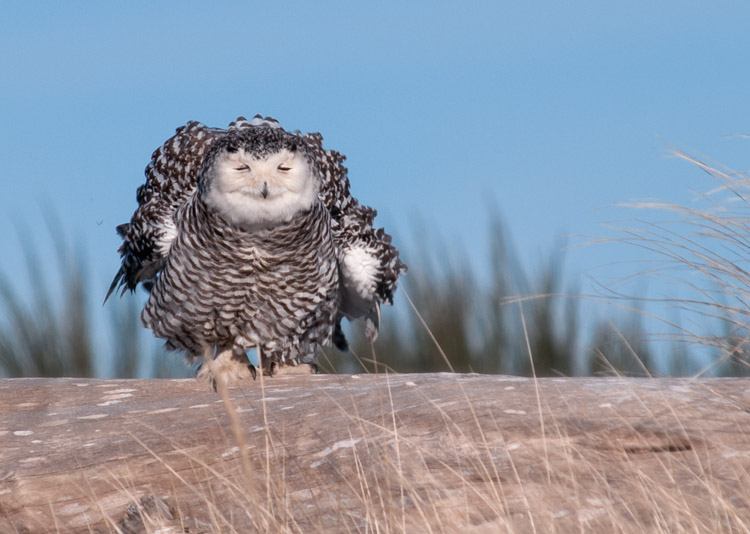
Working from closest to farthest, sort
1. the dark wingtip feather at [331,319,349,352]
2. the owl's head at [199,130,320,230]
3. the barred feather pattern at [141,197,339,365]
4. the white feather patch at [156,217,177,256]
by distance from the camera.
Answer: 1. the owl's head at [199,130,320,230]
2. the barred feather pattern at [141,197,339,365]
3. the white feather patch at [156,217,177,256]
4. the dark wingtip feather at [331,319,349,352]

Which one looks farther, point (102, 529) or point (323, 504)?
point (102, 529)

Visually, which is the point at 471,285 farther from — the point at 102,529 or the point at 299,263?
the point at 102,529

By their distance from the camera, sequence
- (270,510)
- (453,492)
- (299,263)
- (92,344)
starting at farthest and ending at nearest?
(92,344)
(299,263)
(453,492)
(270,510)

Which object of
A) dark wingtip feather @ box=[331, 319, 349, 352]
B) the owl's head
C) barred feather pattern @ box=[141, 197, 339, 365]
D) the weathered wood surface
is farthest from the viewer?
dark wingtip feather @ box=[331, 319, 349, 352]

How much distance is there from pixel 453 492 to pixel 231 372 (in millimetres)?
1698

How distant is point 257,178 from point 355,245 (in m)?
0.88

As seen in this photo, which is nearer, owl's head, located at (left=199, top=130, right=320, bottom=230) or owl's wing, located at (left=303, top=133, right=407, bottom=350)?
owl's head, located at (left=199, top=130, right=320, bottom=230)

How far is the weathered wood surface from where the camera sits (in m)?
2.73

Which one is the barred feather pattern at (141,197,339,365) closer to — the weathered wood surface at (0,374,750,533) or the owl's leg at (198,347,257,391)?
the owl's leg at (198,347,257,391)

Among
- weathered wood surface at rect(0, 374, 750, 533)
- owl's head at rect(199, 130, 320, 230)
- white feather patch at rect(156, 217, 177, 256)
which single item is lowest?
weathered wood surface at rect(0, 374, 750, 533)

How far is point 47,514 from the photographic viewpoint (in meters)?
3.24

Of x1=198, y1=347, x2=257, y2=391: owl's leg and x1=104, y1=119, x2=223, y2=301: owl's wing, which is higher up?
x1=104, y1=119, x2=223, y2=301: owl's wing

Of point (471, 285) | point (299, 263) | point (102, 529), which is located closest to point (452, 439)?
point (102, 529)

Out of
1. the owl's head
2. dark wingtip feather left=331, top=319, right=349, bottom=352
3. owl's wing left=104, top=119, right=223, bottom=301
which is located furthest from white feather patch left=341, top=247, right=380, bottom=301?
owl's wing left=104, top=119, right=223, bottom=301
